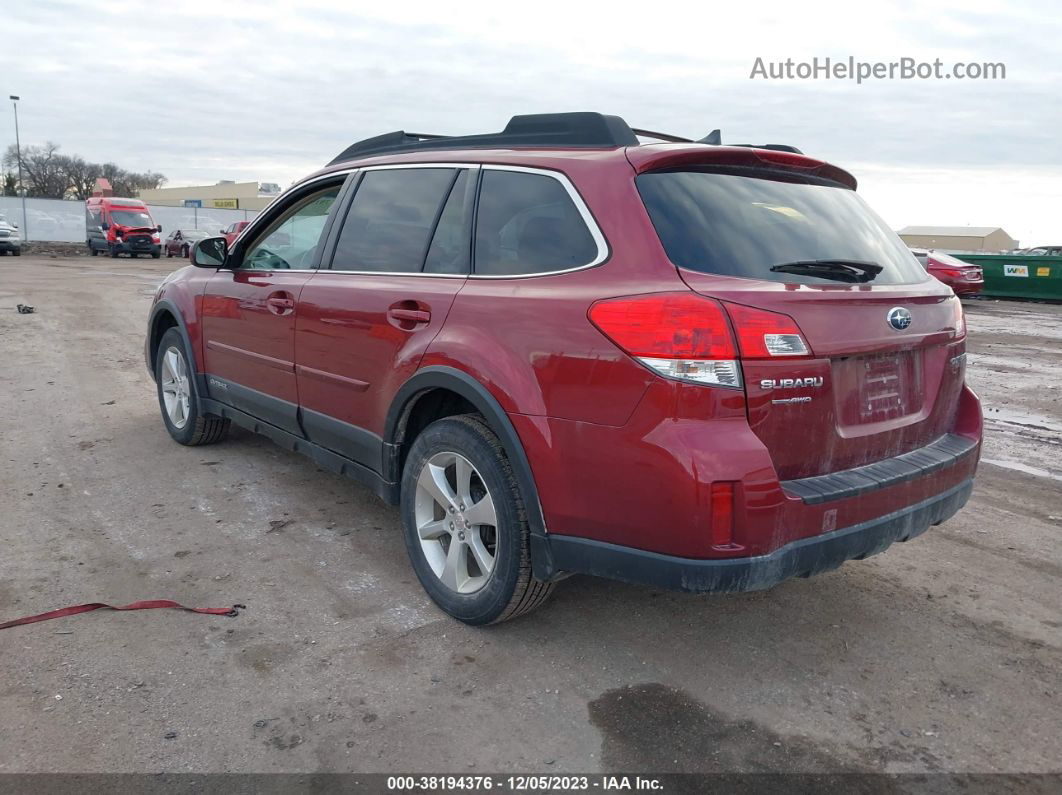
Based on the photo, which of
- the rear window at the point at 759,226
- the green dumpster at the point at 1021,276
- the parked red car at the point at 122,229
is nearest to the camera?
the rear window at the point at 759,226

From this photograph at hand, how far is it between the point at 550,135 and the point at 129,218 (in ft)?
125

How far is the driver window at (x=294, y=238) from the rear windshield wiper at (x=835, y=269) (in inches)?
97.0

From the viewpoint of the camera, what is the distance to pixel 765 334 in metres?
2.66

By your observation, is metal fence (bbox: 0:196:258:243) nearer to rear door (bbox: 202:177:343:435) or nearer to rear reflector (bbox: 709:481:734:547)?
rear door (bbox: 202:177:343:435)

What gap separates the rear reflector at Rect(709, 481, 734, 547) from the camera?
2.58 metres

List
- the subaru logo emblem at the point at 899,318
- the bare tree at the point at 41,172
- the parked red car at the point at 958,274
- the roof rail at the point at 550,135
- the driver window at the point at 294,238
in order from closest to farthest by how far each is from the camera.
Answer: the subaru logo emblem at the point at 899,318, the roof rail at the point at 550,135, the driver window at the point at 294,238, the parked red car at the point at 958,274, the bare tree at the point at 41,172

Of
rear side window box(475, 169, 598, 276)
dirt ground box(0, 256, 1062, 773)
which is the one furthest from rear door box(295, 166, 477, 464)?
dirt ground box(0, 256, 1062, 773)

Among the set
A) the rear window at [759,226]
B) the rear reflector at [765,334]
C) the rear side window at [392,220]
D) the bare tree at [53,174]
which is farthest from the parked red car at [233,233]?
the bare tree at [53,174]

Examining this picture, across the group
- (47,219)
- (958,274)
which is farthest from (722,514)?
(47,219)

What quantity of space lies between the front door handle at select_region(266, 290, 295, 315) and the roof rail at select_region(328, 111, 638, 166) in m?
0.90

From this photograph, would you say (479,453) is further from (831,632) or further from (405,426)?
(831,632)

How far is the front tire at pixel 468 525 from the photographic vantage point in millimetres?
3125

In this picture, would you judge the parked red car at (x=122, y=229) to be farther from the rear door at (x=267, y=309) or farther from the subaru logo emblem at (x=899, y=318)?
the subaru logo emblem at (x=899, y=318)

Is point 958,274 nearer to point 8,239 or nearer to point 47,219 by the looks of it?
point 8,239
